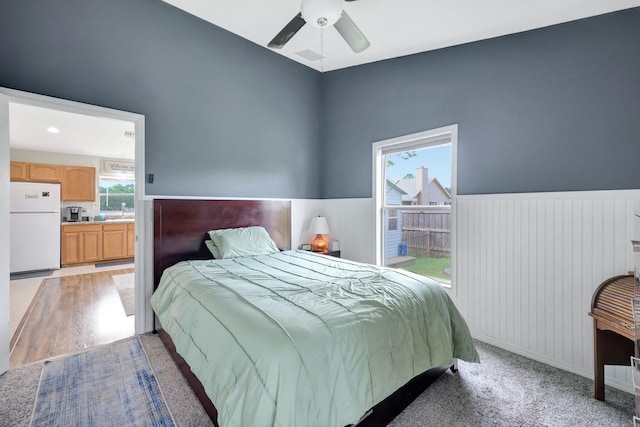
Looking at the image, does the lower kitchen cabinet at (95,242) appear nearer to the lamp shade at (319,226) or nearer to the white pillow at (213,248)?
the white pillow at (213,248)

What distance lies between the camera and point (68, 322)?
3.17 m

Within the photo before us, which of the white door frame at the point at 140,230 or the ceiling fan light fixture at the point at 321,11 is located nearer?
the ceiling fan light fixture at the point at 321,11

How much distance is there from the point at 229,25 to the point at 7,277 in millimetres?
3243

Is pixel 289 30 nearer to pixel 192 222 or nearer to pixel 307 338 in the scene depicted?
pixel 192 222

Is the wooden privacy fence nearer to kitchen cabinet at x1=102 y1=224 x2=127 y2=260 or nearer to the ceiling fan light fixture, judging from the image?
the ceiling fan light fixture

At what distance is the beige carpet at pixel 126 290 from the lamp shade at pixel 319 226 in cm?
237

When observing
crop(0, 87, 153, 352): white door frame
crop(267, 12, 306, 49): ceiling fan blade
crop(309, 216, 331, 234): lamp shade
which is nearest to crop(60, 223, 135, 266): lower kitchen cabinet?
crop(0, 87, 153, 352): white door frame

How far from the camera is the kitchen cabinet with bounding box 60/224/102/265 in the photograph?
19.3ft

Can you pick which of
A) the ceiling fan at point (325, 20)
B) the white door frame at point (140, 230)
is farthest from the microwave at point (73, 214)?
the ceiling fan at point (325, 20)

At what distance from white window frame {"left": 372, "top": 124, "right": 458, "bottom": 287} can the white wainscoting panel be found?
8cm

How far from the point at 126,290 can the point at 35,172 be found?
12.5ft

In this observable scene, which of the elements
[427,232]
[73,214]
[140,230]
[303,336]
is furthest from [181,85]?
[73,214]

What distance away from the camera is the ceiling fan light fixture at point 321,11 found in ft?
6.80

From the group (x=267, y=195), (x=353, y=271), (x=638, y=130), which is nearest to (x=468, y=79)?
(x=638, y=130)
